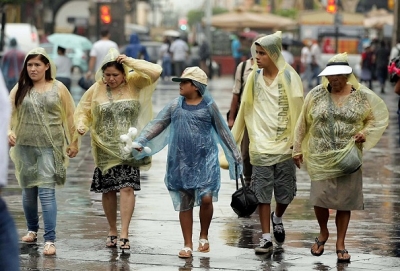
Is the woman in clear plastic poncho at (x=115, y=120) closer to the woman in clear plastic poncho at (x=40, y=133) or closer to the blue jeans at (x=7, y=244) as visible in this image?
the woman in clear plastic poncho at (x=40, y=133)

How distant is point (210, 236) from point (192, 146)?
116 centimetres

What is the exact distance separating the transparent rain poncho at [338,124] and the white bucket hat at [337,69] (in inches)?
1.9

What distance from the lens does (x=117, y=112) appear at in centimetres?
899

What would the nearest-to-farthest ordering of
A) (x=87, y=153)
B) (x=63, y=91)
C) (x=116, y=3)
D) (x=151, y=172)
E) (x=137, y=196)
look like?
(x=63, y=91), (x=137, y=196), (x=151, y=172), (x=87, y=153), (x=116, y=3)

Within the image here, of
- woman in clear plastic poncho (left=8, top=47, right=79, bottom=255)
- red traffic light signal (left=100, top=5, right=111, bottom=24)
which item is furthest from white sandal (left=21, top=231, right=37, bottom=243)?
red traffic light signal (left=100, top=5, right=111, bottom=24)

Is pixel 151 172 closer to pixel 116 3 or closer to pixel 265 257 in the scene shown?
pixel 265 257

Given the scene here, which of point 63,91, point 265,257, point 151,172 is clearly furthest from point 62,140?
point 151,172

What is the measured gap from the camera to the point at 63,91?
906 cm

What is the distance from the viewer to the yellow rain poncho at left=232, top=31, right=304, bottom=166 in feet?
30.0

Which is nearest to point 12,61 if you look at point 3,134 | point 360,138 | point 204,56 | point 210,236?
point 210,236

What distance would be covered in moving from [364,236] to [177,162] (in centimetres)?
190

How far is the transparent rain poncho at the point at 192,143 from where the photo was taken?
8.71 m

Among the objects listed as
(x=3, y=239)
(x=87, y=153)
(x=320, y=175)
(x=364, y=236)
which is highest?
(x=3, y=239)

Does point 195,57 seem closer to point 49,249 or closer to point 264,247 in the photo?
point 264,247
